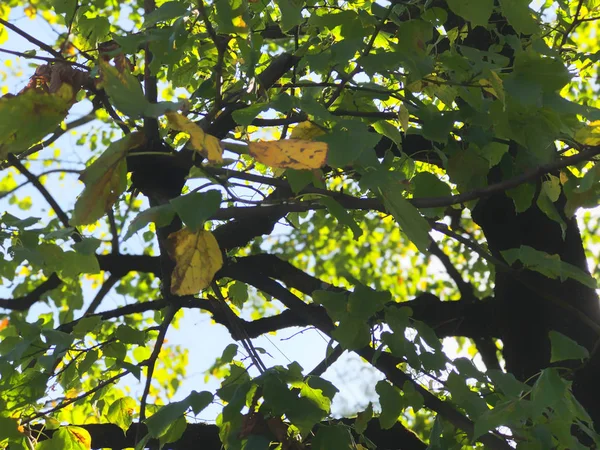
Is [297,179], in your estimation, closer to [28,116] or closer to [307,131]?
[307,131]

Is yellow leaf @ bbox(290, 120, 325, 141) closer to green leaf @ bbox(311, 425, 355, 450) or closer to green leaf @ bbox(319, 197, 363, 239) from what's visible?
green leaf @ bbox(319, 197, 363, 239)

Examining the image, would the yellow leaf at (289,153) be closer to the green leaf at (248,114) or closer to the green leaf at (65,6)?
the green leaf at (248,114)

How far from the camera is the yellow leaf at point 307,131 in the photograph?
62.1 inches

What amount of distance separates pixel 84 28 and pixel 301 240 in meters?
4.40

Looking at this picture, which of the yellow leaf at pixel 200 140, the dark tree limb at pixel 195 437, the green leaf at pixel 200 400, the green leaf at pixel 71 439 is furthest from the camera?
the dark tree limb at pixel 195 437

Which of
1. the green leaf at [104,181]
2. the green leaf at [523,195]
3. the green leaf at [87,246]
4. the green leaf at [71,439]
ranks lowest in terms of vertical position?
the green leaf at [71,439]

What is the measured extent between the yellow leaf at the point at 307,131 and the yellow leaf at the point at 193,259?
0.35 meters

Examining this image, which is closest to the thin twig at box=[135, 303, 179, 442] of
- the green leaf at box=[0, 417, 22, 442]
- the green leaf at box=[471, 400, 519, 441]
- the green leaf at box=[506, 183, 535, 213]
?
the green leaf at box=[0, 417, 22, 442]

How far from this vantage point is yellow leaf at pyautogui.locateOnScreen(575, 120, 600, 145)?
1.70m

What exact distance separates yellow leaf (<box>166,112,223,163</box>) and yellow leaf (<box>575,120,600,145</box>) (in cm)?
107

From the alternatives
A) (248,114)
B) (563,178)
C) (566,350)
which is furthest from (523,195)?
(248,114)

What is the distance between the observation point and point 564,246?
2922mm

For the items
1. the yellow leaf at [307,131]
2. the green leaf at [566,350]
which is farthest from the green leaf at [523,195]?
the yellow leaf at [307,131]

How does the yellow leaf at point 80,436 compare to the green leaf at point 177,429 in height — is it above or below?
above
